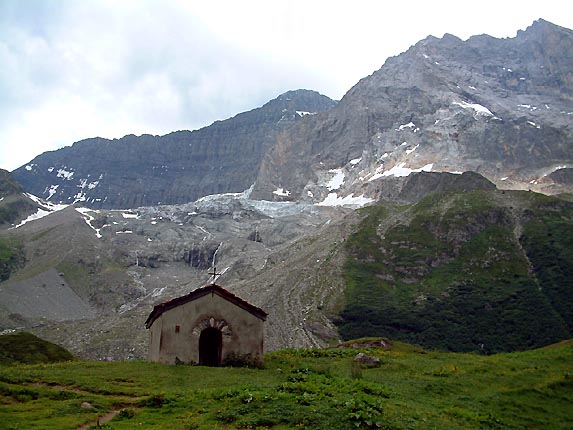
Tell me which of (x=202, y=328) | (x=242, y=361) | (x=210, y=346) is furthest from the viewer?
(x=210, y=346)

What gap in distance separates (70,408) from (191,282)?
18007 cm

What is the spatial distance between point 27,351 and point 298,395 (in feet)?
126

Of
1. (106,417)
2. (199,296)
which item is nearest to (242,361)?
(199,296)

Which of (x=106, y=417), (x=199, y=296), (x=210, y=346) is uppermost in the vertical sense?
(x=199, y=296)

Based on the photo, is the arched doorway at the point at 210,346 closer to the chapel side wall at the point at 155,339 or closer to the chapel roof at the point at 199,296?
the chapel roof at the point at 199,296

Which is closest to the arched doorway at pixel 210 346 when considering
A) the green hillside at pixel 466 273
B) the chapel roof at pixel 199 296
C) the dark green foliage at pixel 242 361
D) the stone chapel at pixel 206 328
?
the stone chapel at pixel 206 328

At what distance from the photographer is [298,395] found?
22250mm

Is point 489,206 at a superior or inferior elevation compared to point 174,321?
superior

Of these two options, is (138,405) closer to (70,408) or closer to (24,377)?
(70,408)

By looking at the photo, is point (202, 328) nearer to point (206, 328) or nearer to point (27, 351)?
point (206, 328)

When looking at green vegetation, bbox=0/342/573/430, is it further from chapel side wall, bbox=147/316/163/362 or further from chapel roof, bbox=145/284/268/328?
chapel roof, bbox=145/284/268/328

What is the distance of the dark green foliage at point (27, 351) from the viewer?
49.6 meters

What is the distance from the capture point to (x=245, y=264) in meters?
190

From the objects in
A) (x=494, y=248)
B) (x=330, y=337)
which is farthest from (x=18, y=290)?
(x=494, y=248)
